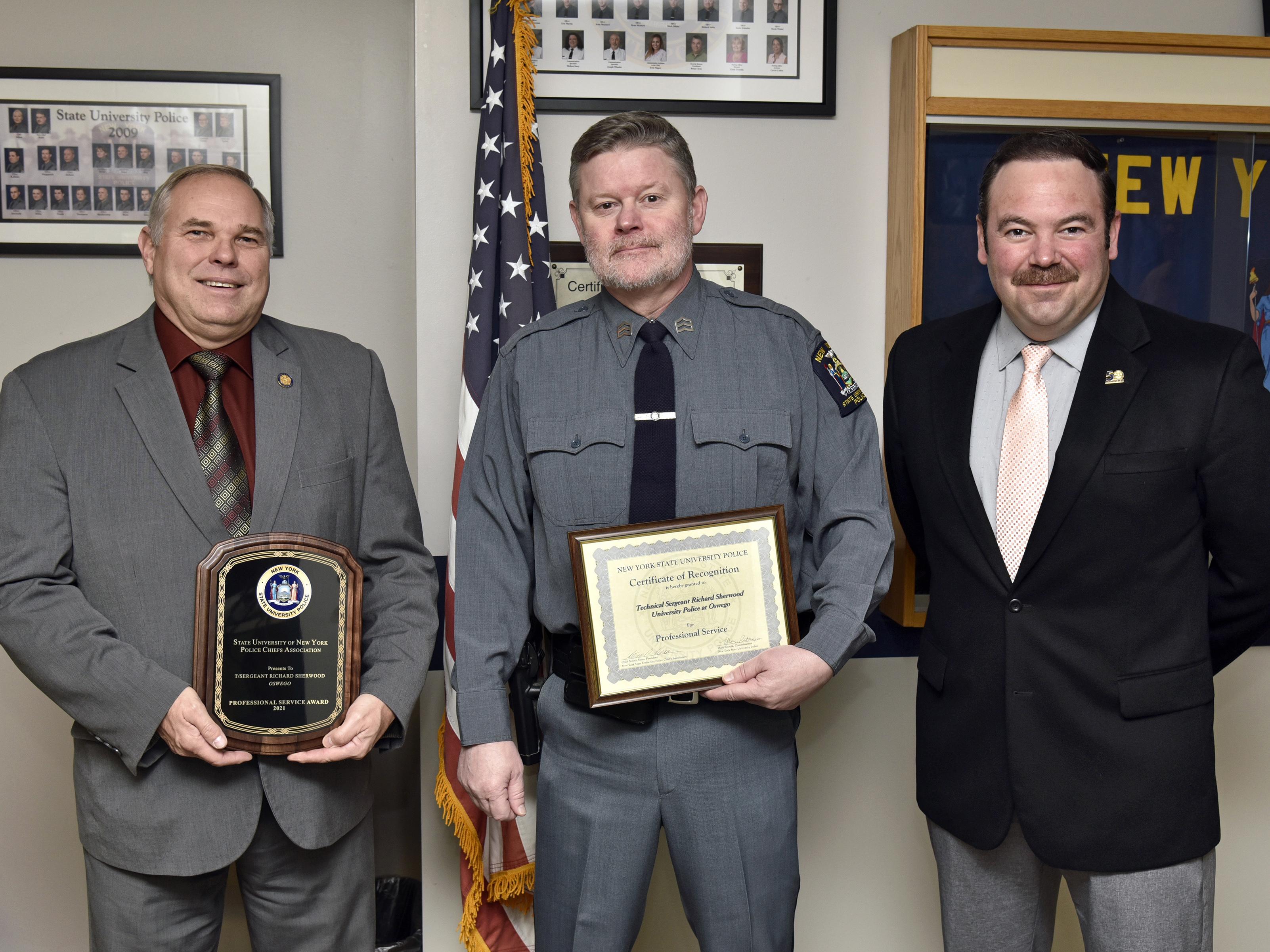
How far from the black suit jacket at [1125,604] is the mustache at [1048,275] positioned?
109 millimetres

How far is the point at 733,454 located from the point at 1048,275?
61 centimetres

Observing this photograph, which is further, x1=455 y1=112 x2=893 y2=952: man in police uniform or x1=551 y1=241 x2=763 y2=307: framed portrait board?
x1=551 y1=241 x2=763 y2=307: framed portrait board

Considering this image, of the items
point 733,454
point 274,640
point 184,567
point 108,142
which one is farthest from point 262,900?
point 108,142

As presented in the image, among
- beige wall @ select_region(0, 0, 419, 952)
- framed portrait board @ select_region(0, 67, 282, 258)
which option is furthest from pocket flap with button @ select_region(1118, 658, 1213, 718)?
framed portrait board @ select_region(0, 67, 282, 258)

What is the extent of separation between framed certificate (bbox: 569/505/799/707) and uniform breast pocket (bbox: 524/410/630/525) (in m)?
0.13

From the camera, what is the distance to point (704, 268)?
7.97 feet

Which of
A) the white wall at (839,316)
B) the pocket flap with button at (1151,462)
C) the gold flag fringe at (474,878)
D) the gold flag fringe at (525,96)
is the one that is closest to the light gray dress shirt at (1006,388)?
the pocket flap with button at (1151,462)

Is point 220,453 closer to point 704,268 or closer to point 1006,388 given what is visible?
point 704,268

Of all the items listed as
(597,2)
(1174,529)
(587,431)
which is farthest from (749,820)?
(597,2)

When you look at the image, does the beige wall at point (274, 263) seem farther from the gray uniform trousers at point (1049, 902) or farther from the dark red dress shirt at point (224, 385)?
the gray uniform trousers at point (1049, 902)

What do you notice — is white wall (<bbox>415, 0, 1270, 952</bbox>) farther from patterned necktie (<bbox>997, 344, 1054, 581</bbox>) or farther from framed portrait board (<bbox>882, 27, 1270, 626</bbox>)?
patterned necktie (<bbox>997, 344, 1054, 581</bbox>)

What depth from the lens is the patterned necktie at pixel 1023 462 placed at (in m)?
1.71

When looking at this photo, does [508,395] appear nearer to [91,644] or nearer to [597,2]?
[91,644]

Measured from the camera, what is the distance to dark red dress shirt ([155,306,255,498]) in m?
1.78
